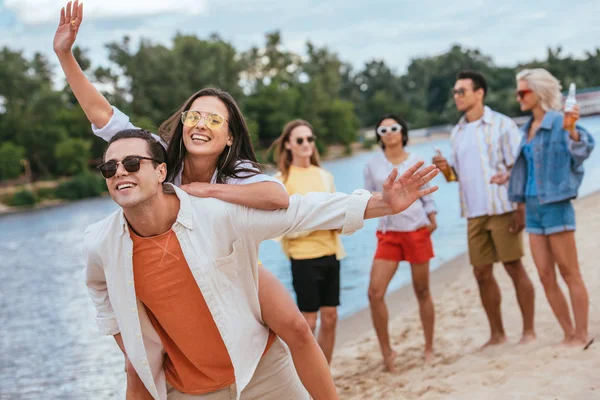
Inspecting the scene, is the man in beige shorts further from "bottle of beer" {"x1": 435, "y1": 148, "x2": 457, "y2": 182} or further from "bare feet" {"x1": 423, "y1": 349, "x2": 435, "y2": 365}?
"bare feet" {"x1": 423, "y1": 349, "x2": 435, "y2": 365}

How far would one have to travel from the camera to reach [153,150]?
11.6 feet

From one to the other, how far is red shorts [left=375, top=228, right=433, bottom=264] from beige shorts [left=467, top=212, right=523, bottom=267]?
43 cm

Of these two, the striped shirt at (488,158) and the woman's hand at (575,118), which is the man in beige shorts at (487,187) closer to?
the striped shirt at (488,158)

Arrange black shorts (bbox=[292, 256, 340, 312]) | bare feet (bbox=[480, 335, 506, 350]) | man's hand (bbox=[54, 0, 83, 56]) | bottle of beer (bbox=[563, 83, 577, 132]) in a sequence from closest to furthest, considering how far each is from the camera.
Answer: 1. man's hand (bbox=[54, 0, 83, 56])
2. bottle of beer (bbox=[563, 83, 577, 132])
3. black shorts (bbox=[292, 256, 340, 312])
4. bare feet (bbox=[480, 335, 506, 350])

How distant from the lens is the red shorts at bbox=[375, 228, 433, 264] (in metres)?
6.68

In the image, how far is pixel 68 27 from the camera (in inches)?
158

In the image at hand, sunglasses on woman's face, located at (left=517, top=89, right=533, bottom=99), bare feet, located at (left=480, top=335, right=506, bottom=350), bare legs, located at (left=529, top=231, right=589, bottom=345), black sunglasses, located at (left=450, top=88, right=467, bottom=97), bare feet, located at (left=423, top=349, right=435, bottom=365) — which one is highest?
black sunglasses, located at (left=450, top=88, right=467, bottom=97)

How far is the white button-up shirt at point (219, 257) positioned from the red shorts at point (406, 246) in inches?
Answer: 125

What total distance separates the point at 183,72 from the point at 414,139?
122 ft

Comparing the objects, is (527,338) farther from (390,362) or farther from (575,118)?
(575,118)

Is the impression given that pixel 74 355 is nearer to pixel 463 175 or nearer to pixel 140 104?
pixel 463 175

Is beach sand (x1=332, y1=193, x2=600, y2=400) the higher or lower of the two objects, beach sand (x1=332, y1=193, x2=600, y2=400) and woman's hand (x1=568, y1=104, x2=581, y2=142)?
the lower

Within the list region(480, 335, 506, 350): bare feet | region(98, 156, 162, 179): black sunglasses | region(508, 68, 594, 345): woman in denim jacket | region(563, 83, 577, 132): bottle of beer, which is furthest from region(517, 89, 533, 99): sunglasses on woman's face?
region(98, 156, 162, 179): black sunglasses

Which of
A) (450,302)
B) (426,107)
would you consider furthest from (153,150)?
(426,107)
